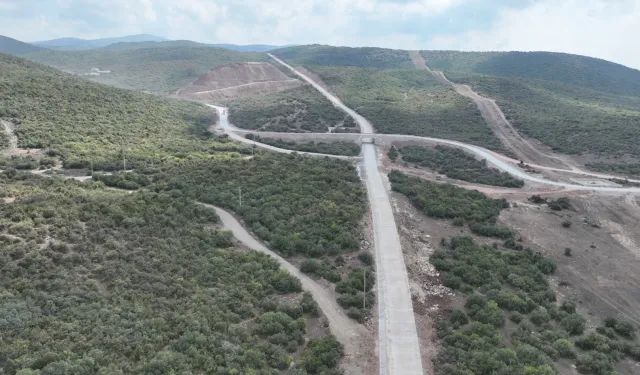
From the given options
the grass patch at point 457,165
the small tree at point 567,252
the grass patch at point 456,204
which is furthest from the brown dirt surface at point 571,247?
the grass patch at point 457,165

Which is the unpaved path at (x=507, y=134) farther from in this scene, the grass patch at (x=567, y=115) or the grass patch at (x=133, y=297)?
the grass patch at (x=133, y=297)

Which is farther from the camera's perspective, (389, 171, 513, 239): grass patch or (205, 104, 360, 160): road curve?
(205, 104, 360, 160): road curve

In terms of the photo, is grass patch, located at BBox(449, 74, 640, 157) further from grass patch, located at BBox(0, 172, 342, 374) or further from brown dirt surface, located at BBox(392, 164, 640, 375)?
→ grass patch, located at BBox(0, 172, 342, 374)

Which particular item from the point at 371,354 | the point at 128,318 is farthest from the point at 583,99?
the point at 128,318

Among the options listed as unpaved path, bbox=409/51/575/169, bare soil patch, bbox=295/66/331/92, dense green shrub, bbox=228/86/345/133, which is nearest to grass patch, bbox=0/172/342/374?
dense green shrub, bbox=228/86/345/133

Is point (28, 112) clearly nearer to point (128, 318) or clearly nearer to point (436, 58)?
point (128, 318)
